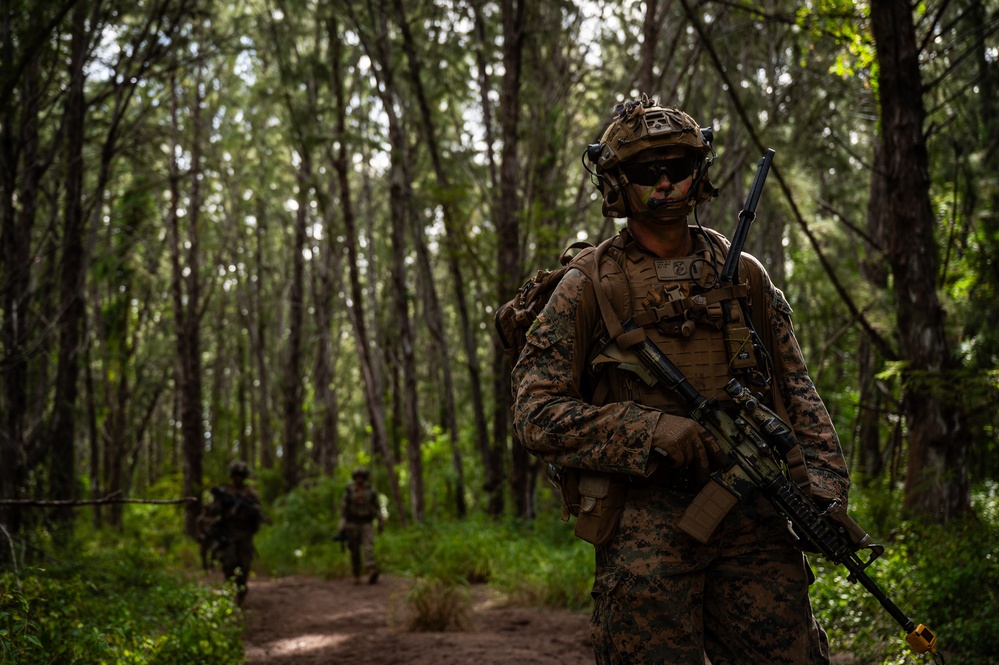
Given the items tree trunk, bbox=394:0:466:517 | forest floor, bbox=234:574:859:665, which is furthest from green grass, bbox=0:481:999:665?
tree trunk, bbox=394:0:466:517

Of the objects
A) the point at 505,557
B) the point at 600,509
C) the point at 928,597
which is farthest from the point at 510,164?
the point at 600,509

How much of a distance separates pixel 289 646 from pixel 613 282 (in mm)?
5948

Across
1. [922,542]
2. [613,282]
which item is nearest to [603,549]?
[613,282]

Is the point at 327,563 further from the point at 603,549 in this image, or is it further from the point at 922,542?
the point at 603,549

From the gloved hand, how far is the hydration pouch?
0.20 m

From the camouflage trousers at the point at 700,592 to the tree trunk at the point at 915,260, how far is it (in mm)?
4181

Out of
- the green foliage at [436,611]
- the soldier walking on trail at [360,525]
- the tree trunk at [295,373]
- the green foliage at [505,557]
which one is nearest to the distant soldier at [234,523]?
the green foliage at [505,557]

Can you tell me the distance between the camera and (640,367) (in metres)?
2.78

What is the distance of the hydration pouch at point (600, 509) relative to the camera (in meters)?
2.70

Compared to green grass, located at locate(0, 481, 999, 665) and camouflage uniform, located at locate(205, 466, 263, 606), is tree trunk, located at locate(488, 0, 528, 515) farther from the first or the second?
camouflage uniform, located at locate(205, 466, 263, 606)

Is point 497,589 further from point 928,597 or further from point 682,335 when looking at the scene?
point 682,335

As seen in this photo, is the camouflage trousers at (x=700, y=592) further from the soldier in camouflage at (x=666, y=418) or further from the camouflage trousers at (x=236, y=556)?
the camouflage trousers at (x=236, y=556)

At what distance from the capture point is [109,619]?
629 centimetres

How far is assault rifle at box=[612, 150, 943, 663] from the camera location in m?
2.57
